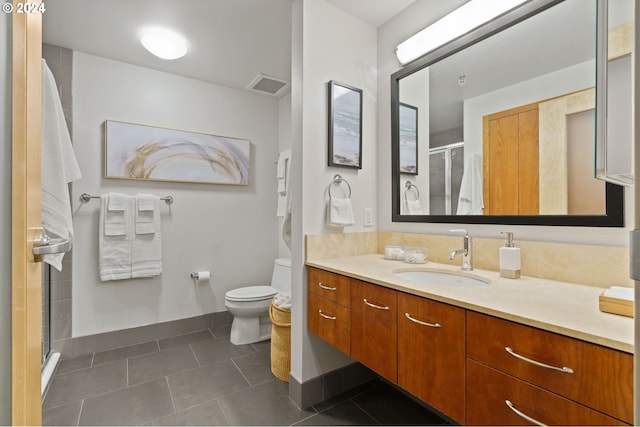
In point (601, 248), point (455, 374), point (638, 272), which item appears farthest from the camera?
Result: point (601, 248)

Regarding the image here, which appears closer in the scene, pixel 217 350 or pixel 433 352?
pixel 433 352

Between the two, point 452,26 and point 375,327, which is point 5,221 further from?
point 452,26

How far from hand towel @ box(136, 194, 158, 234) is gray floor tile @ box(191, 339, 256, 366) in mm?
1043

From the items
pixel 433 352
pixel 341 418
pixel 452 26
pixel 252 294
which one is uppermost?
pixel 452 26

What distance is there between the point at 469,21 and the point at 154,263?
2.79m

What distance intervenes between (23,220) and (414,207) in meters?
1.75

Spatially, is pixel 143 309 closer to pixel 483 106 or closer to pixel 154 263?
pixel 154 263

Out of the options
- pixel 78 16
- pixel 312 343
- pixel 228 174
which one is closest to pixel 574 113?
pixel 312 343

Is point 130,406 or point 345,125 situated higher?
point 345,125

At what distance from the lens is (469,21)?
5.06 feet

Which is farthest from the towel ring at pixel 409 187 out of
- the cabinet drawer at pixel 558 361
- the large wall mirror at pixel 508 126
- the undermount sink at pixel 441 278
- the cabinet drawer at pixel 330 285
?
the cabinet drawer at pixel 558 361

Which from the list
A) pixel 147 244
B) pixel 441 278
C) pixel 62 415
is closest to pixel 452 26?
pixel 441 278

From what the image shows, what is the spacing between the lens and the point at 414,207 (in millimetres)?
1871

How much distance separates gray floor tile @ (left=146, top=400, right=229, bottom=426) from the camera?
153 centimetres
